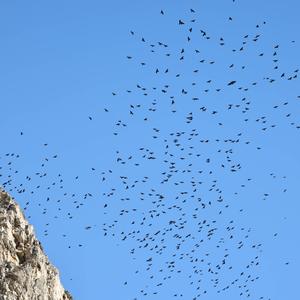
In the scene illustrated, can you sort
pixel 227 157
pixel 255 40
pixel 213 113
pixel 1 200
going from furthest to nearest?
pixel 1 200 < pixel 227 157 < pixel 213 113 < pixel 255 40

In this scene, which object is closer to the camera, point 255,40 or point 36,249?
point 255,40

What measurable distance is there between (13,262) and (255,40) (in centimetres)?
2978

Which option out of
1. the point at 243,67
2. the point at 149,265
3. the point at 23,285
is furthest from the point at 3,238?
the point at 243,67

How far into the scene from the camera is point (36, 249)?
6250cm

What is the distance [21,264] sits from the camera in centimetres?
5966

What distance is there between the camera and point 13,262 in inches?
2343

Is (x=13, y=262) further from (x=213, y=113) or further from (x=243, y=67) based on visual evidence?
(x=243, y=67)

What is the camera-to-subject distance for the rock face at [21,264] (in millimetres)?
55375

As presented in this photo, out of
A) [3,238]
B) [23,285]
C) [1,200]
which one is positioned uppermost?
[1,200]

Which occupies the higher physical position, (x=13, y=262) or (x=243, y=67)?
(x=243, y=67)

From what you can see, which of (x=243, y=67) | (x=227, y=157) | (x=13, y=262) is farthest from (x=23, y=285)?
(x=243, y=67)

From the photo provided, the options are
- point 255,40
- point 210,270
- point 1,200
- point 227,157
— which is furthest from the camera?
point 1,200

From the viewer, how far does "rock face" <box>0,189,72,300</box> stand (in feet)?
182

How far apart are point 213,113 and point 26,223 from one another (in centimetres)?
2668
